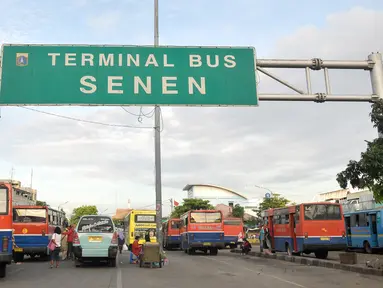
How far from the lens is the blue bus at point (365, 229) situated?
83.8 ft

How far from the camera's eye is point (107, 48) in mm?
10867

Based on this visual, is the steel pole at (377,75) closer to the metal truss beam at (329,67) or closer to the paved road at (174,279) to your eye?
the metal truss beam at (329,67)

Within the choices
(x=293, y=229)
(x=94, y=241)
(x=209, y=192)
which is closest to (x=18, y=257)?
(x=94, y=241)

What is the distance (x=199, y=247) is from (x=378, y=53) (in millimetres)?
19899

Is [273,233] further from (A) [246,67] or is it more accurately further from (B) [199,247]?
(A) [246,67]

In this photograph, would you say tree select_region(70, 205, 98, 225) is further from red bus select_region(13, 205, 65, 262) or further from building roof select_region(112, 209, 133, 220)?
red bus select_region(13, 205, 65, 262)

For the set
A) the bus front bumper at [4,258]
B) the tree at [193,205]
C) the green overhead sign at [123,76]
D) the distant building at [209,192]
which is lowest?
the bus front bumper at [4,258]

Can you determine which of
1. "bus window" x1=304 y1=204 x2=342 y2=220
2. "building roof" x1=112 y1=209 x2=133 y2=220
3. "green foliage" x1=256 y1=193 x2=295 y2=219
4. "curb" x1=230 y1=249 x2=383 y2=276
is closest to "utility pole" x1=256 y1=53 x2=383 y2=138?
"curb" x1=230 y1=249 x2=383 y2=276

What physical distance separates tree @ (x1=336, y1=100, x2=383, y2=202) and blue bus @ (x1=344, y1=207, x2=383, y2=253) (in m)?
12.3

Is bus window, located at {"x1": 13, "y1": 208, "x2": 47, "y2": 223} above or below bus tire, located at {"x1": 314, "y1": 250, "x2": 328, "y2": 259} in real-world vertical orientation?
above

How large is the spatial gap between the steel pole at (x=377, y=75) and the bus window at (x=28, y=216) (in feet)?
56.1

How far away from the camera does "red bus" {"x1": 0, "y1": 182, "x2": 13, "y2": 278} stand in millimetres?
13461

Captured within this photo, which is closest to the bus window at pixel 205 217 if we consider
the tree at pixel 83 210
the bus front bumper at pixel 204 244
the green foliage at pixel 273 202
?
the bus front bumper at pixel 204 244

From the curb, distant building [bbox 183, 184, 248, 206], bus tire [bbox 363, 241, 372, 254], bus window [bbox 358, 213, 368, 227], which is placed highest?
distant building [bbox 183, 184, 248, 206]
